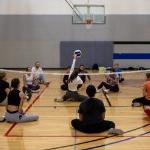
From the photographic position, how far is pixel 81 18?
27562 mm

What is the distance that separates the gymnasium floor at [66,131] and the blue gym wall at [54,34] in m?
13.5

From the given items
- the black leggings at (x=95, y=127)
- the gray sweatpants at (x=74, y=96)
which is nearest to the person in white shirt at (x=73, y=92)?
the gray sweatpants at (x=74, y=96)

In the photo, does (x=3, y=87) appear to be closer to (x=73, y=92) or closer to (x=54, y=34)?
(x=73, y=92)

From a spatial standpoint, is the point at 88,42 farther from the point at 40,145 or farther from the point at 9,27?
the point at 40,145

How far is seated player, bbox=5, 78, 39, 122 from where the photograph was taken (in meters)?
10.6

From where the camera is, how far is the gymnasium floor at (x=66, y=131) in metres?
8.84

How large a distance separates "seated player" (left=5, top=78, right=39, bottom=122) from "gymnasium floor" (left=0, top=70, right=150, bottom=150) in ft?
0.69

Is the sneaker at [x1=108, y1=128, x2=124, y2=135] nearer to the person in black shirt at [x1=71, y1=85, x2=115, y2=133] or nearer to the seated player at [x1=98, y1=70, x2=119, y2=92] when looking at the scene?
the person in black shirt at [x1=71, y1=85, x2=115, y2=133]

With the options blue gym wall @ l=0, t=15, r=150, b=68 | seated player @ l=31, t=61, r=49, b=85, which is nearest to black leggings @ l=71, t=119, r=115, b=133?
seated player @ l=31, t=61, r=49, b=85

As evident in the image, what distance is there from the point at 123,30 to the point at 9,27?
26.8 feet

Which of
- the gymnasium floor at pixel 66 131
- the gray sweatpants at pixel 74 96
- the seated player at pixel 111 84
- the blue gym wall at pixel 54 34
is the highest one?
the blue gym wall at pixel 54 34

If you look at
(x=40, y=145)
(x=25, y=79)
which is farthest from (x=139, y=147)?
(x=25, y=79)

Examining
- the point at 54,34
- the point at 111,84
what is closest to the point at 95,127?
the point at 111,84

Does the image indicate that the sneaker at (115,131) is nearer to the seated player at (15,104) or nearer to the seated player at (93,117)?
the seated player at (93,117)
